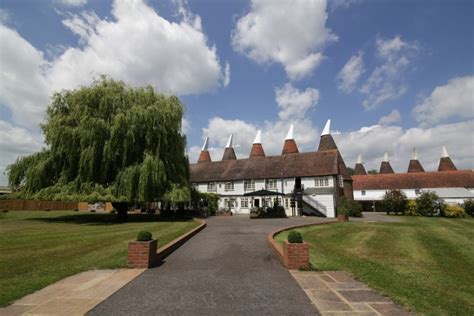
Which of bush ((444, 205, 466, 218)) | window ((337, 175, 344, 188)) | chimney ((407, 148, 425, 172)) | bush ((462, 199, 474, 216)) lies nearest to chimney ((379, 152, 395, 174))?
chimney ((407, 148, 425, 172))

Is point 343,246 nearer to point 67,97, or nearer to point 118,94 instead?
point 118,94

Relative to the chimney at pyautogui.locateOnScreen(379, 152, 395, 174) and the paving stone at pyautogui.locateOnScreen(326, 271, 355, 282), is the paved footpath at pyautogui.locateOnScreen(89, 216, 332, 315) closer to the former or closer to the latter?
the paving stone at pyautogui.locateOnScreen(326, 271, 355, 282)

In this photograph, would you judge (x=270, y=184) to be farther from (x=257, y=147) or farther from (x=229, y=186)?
(x=257, y=147)

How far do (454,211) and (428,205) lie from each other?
2705 millimetres

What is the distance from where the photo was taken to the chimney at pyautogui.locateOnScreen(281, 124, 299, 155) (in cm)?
5269

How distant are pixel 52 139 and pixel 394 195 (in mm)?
40439

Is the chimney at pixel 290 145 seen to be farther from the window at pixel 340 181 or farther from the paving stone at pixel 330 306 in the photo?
the paving stone at pixel 330 306

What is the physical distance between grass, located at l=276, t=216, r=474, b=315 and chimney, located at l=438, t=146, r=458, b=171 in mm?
54255

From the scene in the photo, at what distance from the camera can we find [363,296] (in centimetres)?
571

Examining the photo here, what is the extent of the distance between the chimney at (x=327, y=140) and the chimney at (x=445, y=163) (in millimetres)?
28671

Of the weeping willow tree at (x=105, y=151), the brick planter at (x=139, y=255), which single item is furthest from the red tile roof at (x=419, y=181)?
the brick planter at (x=139, y=255)

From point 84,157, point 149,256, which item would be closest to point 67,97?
point 84,157

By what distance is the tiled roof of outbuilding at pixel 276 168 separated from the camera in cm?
3750

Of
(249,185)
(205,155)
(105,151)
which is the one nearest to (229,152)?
(205,155)
